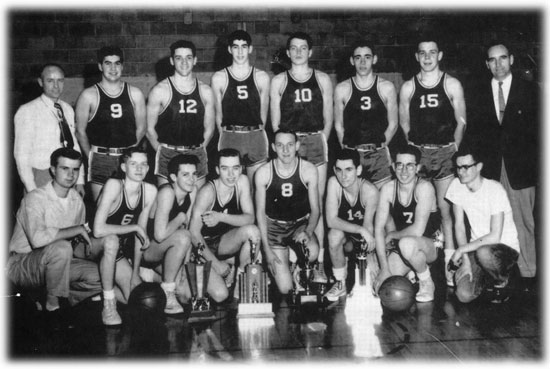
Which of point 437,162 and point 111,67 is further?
point 437,162

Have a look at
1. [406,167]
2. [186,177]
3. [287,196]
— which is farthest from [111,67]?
[406,167]

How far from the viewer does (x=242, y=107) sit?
23.4 feet

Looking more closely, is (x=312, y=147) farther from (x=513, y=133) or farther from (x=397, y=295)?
(x=513, y=133)

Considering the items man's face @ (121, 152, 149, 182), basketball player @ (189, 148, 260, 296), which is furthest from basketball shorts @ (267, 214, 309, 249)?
man's face @ (121, 152, 149, 182)

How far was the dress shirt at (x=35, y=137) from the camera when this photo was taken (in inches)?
265

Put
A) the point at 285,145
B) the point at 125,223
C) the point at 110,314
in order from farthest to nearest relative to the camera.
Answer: the point at 285,145
the point at 125,223
the point at 110,314

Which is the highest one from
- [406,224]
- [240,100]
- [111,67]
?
[111,67]

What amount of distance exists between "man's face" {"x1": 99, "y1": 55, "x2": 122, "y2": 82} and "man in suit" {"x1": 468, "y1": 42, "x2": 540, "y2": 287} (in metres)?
4.00

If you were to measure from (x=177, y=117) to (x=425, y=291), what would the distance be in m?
3.25

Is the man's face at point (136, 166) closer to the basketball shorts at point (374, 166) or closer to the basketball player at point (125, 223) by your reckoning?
the basketball player at point (125, 223)

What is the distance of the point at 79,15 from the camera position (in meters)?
8.64

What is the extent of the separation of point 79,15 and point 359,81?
409 cm

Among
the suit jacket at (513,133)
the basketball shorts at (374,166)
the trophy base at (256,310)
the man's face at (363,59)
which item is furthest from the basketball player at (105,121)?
the suit jacket at (513,133)

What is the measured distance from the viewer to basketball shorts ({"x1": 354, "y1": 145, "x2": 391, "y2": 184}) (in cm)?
720
